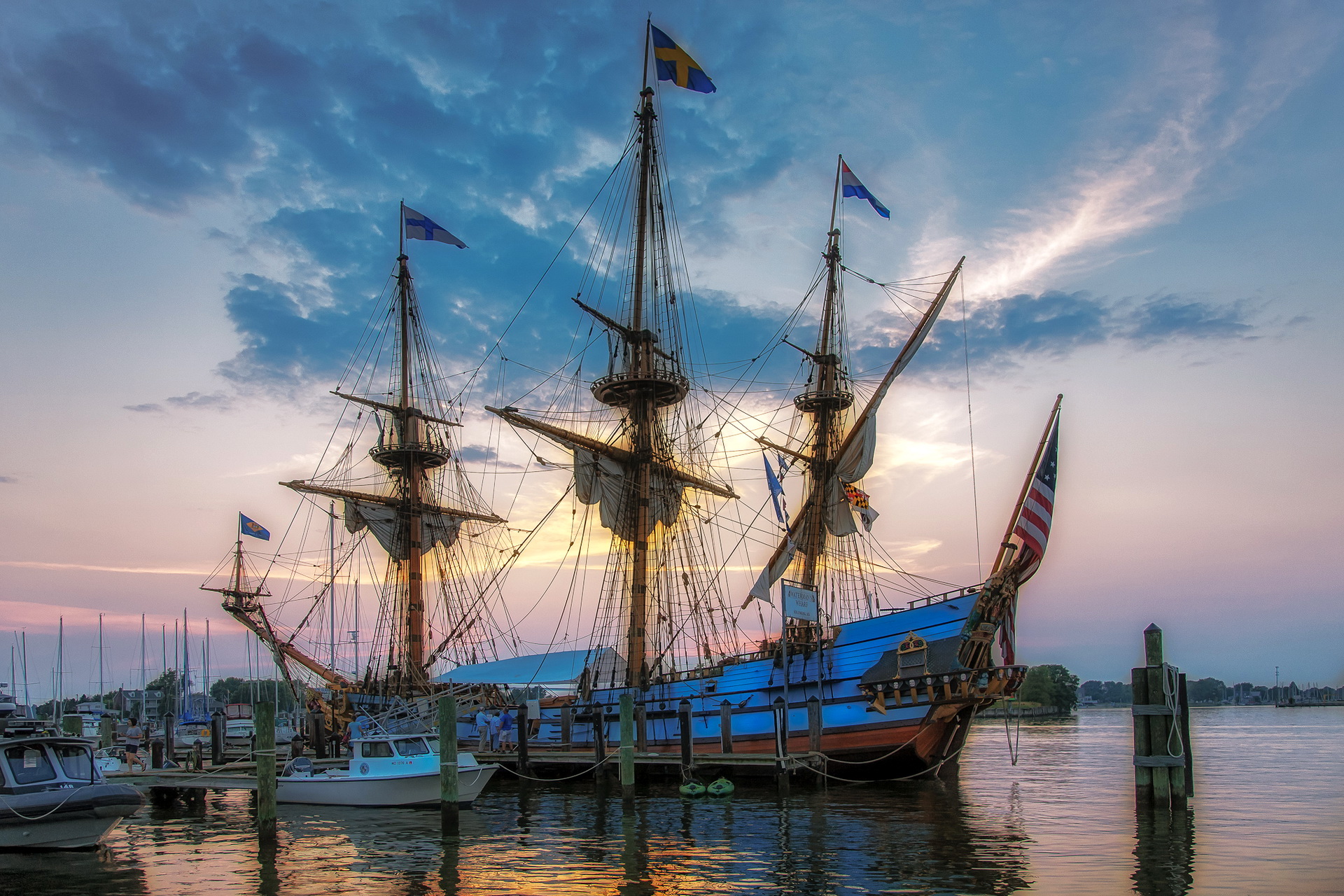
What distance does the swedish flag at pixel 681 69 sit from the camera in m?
32.7

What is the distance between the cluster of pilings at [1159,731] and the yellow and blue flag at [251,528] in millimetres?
36347

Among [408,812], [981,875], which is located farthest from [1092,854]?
[408,812]

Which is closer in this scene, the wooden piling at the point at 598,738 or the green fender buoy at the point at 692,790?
the green fender buoy at the point at 692,790

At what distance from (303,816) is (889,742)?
17.2 metres

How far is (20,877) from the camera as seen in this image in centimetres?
1809

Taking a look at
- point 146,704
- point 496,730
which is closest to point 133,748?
point 496,730

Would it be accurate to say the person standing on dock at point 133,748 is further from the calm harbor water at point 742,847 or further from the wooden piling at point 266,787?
the wooden piling at point 266,787

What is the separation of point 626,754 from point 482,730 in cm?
1390

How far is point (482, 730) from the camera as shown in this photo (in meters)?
38.1

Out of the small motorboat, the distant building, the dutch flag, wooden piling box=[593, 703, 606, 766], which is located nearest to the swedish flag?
the dutch flag

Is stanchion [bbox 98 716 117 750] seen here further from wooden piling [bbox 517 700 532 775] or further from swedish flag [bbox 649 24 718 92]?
swedish flag [bbox 649 24 718 92]

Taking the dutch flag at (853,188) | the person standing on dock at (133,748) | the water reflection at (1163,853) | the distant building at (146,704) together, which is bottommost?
the distant building at (146,704)

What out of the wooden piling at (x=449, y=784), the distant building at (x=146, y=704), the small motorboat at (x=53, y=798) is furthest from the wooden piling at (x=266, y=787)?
the distant building at (x=146, y=704)

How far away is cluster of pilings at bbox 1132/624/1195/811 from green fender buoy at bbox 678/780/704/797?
11570 mm
